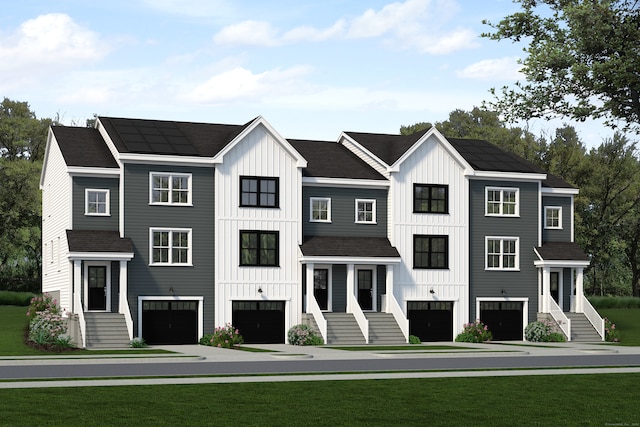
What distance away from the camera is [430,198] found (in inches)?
2105

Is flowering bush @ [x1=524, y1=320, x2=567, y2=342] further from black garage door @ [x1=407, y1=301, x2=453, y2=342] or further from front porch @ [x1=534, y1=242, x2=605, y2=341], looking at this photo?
black garage door @ [x1=407, y1=301, x2=453, y2=342]

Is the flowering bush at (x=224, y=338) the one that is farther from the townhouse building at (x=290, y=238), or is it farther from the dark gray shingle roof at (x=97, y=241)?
the dark gray shingle roof at (x=97, y=241)

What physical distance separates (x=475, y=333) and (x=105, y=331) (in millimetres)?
18953

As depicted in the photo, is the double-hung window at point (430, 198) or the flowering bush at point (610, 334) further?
the double-hung window at point (430, 198)

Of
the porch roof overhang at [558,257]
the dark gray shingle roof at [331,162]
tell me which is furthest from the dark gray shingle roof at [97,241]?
the porch roof overhang at [558,257]

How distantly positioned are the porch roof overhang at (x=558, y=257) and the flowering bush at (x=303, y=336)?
1431 cm

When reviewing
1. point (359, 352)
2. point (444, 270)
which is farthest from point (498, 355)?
point (444, 270)

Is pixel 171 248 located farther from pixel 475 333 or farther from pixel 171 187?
pixel 475 333

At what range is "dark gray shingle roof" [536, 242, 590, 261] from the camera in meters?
55.1

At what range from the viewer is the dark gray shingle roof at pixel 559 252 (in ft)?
181

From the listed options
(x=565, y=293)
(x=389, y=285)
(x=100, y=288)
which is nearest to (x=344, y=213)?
(x=389, y=285)

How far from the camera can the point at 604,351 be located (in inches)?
1625

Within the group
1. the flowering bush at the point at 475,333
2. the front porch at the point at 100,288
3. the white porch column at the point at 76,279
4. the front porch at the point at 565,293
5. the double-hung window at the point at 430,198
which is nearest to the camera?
the front porch at the point at 100,288

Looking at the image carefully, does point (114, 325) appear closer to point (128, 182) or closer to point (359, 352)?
point (128, 182)
